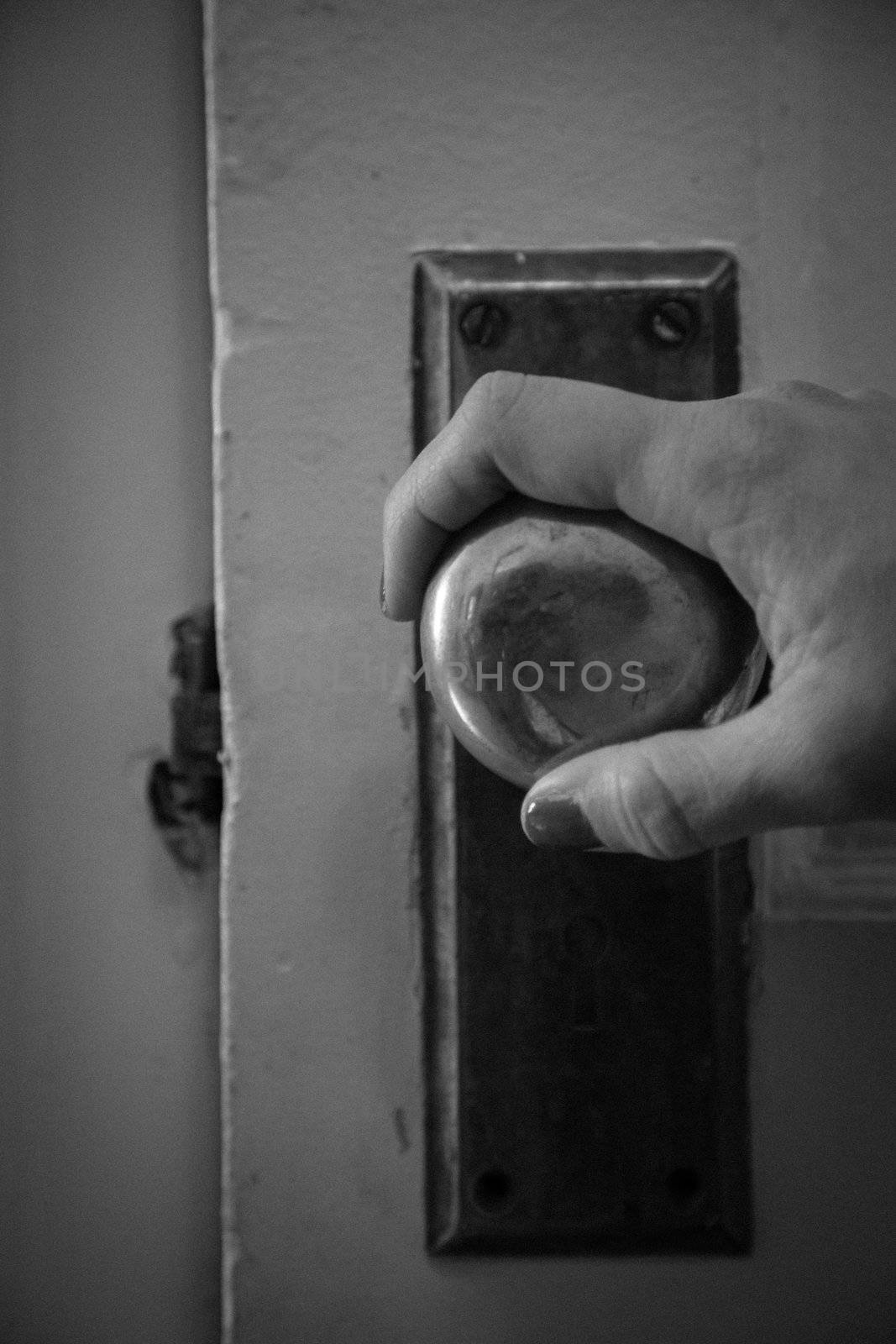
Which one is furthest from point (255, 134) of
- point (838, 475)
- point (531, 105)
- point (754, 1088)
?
point (754, 1088)

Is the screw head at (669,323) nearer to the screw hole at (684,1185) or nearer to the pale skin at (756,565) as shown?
the pale skin at (756,565)

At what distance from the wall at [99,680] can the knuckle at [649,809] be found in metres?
0.24

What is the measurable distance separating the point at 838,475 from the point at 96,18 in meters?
0.39

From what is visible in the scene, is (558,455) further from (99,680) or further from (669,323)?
(99,680)

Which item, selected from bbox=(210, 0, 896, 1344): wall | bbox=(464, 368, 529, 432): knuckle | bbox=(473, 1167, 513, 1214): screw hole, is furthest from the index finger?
bbox=(473, 1167, 513, 1214): screw hole

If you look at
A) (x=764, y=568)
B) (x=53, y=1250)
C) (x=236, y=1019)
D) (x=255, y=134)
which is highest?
(x=255, y=134)

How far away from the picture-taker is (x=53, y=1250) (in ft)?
1.47

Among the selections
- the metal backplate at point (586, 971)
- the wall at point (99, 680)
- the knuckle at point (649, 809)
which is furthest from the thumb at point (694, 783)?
the wall at point (99, 680)

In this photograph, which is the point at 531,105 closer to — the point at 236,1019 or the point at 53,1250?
the point at 236,1019

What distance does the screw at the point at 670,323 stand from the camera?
1.22ft

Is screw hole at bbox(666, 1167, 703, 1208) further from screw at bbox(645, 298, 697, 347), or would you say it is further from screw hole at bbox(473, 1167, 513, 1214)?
screw at bbox(645, 298, 697, 347)

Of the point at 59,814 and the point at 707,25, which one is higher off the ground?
the point at 707,25

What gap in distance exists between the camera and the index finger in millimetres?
266

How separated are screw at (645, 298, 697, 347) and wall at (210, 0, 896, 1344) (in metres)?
0.03
